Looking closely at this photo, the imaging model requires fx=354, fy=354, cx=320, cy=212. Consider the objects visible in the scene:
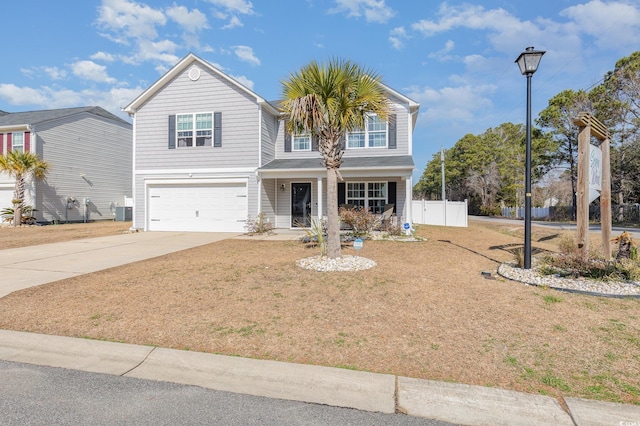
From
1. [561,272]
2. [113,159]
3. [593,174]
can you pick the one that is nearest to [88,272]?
[561,272]

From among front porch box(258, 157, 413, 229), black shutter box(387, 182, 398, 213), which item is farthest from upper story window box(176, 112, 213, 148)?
black shutter box(387, 182, 398, 213)

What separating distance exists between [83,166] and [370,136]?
18.7 metres

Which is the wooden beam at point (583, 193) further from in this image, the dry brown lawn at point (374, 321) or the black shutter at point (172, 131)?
the black shutter at point (172, 131)

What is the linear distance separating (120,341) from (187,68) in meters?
13.9

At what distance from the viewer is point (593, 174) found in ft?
24.1

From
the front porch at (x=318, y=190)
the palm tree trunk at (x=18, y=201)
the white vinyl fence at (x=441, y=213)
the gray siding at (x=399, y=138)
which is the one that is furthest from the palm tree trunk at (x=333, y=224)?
the palm tree trunk at (x=18, y=201)

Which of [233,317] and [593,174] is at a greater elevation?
Answer: [593,174]

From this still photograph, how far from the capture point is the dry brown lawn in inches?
134

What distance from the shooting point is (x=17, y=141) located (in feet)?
65.6

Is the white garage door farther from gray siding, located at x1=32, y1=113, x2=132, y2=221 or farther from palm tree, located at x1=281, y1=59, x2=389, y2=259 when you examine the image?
gray siding, located at x1=32, y1=113, x2=132, y2=221

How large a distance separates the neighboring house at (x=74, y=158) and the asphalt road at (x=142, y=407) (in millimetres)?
21475

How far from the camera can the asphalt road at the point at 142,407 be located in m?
2.65

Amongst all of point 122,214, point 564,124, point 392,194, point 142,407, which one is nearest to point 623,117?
point 564,124

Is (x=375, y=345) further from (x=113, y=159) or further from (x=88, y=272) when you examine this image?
(x=113, y=159)
